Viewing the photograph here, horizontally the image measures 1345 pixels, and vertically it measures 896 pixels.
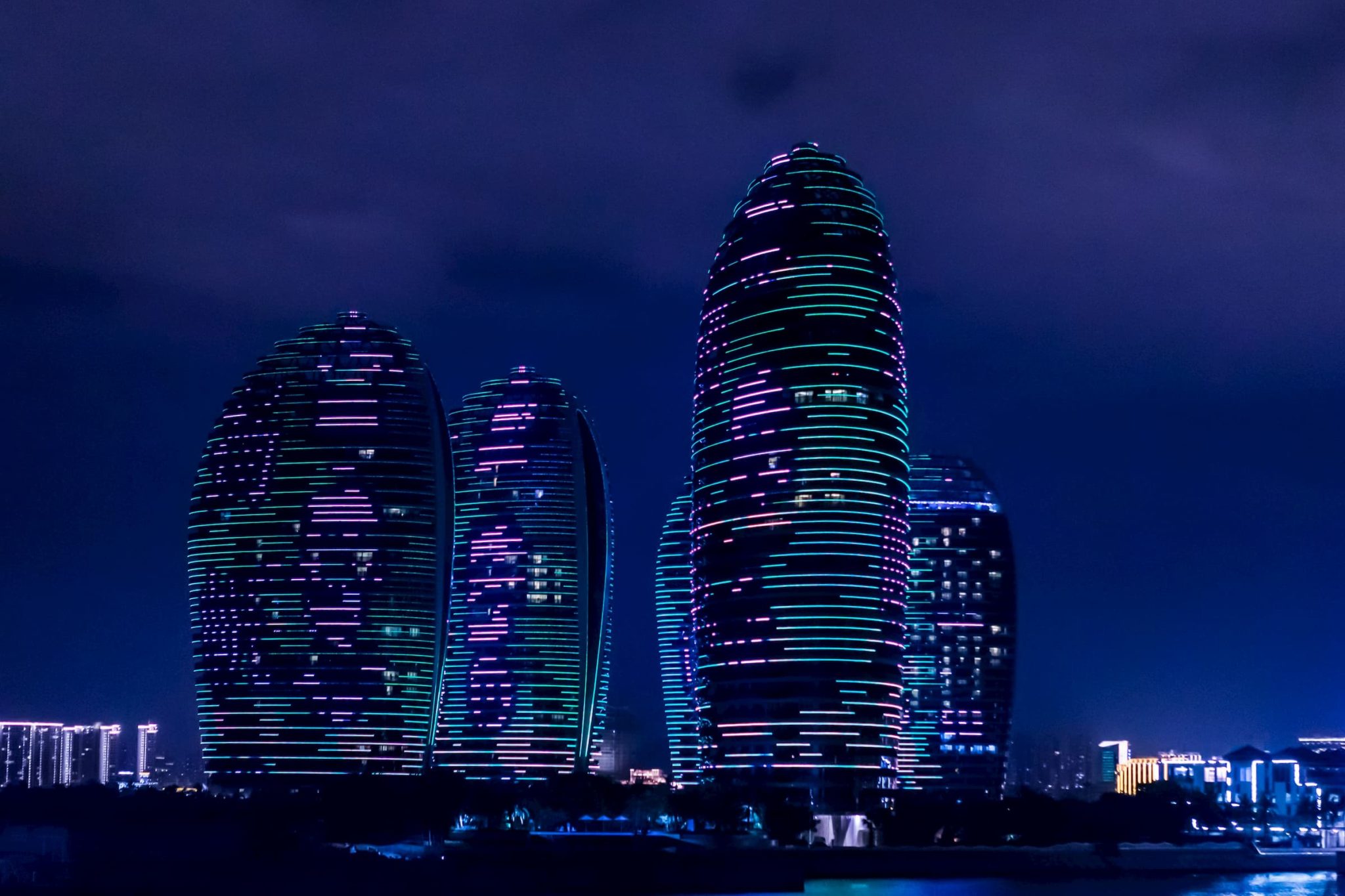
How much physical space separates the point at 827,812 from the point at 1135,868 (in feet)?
114

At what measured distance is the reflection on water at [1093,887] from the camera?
14850 cm

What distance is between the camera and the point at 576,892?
14100cm

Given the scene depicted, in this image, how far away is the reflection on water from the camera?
148500 mm

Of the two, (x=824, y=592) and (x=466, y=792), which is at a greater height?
(x=824, y=592)

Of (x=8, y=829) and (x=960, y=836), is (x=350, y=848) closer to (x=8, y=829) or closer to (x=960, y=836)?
(x=8, y=829)

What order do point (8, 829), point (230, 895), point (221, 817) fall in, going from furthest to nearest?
point (221, 817) < point (8, 829) < point (230, 895)

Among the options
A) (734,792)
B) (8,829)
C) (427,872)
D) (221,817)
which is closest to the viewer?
(427,872)

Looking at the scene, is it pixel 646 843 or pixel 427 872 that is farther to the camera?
pixel 646 843

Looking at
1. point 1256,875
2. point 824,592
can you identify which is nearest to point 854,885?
point 824,592

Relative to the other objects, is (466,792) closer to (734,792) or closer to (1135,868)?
(734,792)

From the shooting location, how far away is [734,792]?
193 m

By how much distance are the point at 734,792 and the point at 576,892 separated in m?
54.0

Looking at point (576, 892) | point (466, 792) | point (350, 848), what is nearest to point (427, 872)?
point (576, 892)

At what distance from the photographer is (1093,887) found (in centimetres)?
16612
